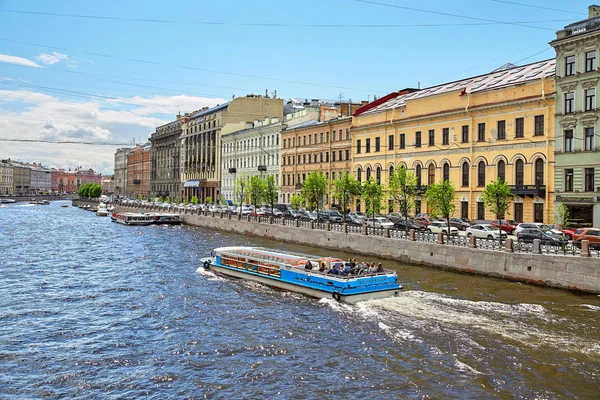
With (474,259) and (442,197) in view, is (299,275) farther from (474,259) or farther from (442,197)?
(442,197)

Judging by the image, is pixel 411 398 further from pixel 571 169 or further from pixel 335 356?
pixel 571 169

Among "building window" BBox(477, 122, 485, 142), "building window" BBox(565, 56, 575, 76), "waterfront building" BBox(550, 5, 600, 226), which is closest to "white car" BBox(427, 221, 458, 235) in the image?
"waterfront building" BBox(550, 5, 600, 226)

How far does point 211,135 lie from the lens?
103312 millimetres

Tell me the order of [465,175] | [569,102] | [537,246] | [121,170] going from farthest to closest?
[121,170] → [465,175] → [569,102] → [537,246]

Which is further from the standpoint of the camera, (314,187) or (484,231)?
(314,187)

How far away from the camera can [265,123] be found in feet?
279

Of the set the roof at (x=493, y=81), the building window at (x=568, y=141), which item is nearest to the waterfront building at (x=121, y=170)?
the roof at (x=493, y=81)

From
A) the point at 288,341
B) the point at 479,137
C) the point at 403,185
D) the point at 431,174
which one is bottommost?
the point at 288,341

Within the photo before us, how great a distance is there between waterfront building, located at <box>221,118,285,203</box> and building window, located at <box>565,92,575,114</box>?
39.9 m

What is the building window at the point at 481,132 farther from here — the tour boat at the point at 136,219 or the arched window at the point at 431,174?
the tour boat at the point at 136,219

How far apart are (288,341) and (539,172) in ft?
96.4

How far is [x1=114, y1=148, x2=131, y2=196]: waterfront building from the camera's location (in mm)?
176600

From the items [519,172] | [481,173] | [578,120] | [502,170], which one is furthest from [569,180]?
[481,173]

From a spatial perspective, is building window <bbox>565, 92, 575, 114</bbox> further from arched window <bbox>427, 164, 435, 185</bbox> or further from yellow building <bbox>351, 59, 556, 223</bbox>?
arched window <bbox>427, 164, 435, 185</bbox>
